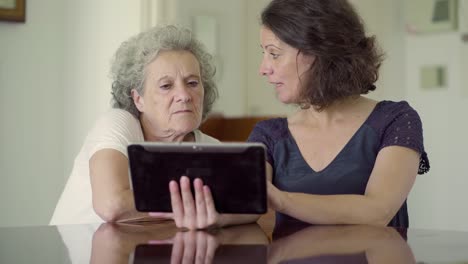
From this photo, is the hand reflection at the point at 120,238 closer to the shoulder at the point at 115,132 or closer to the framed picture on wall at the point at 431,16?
the shoulder at the point at 115,132

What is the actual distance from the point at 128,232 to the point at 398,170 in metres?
0.66

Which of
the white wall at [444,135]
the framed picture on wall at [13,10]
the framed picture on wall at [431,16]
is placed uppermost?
the framed picture on wall at [431,16]

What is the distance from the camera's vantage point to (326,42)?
6.31ft

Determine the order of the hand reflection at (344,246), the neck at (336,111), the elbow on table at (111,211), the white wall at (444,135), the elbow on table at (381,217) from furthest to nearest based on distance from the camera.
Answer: the white wall at (444,135)
the neck at (336,111)
the elbow on table at (111,211)
the elbow on table at (381,217)
the hand reflection at (344,246)

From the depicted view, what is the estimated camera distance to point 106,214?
73.1 inches

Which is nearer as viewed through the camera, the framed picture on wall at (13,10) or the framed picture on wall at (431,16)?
the framed picture on wall at (13,10)

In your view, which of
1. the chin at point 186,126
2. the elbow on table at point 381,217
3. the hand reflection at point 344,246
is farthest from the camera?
the chin at point 186,126

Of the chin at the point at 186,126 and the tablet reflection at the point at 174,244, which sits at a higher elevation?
the chin at the point at 186,126

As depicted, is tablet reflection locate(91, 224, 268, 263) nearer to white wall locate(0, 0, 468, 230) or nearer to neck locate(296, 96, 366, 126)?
neck locate(296, 96, 366, 126)

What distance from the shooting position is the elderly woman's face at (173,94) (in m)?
2.21

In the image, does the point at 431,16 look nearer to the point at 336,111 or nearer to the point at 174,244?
the point at 336,111

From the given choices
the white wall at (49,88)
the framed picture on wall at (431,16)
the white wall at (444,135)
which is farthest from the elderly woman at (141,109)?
the framed picture on wall at (431,16)

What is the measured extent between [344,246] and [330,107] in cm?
A: 77

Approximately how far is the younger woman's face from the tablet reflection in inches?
17.1
